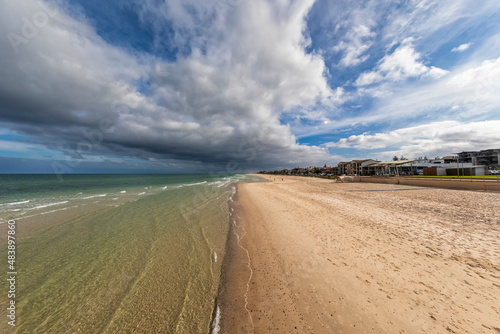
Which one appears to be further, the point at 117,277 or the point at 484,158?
the point at 484,158

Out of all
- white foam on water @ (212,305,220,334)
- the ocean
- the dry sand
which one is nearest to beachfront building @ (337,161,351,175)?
the dry sand

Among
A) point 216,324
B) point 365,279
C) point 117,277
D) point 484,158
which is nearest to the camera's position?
point 216,324

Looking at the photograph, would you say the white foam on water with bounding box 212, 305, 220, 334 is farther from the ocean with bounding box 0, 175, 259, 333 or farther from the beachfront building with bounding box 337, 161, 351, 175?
the beachfront building with bounding box 337, 161, 351, 175

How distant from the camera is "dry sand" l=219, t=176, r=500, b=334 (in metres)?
3.85

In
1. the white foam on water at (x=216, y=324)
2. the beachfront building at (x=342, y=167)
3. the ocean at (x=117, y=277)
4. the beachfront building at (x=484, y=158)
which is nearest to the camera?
the white foam on water at (x=216, y=324)

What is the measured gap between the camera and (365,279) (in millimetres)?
5203

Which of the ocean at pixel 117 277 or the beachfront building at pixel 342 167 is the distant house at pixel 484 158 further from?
the ocean at pixel 117 277

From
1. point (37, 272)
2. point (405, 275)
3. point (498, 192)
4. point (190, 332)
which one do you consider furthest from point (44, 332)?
point (498, 192)

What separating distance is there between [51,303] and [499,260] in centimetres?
1447

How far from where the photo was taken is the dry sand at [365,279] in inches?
151

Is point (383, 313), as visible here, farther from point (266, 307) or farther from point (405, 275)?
point (266, 307)

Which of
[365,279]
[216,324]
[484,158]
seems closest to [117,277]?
[216,324]

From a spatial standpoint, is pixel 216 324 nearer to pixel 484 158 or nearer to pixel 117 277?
pixel 117 277

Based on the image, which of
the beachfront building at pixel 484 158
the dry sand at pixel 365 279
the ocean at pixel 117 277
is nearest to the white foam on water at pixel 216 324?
the ocean at pixel 117 277
